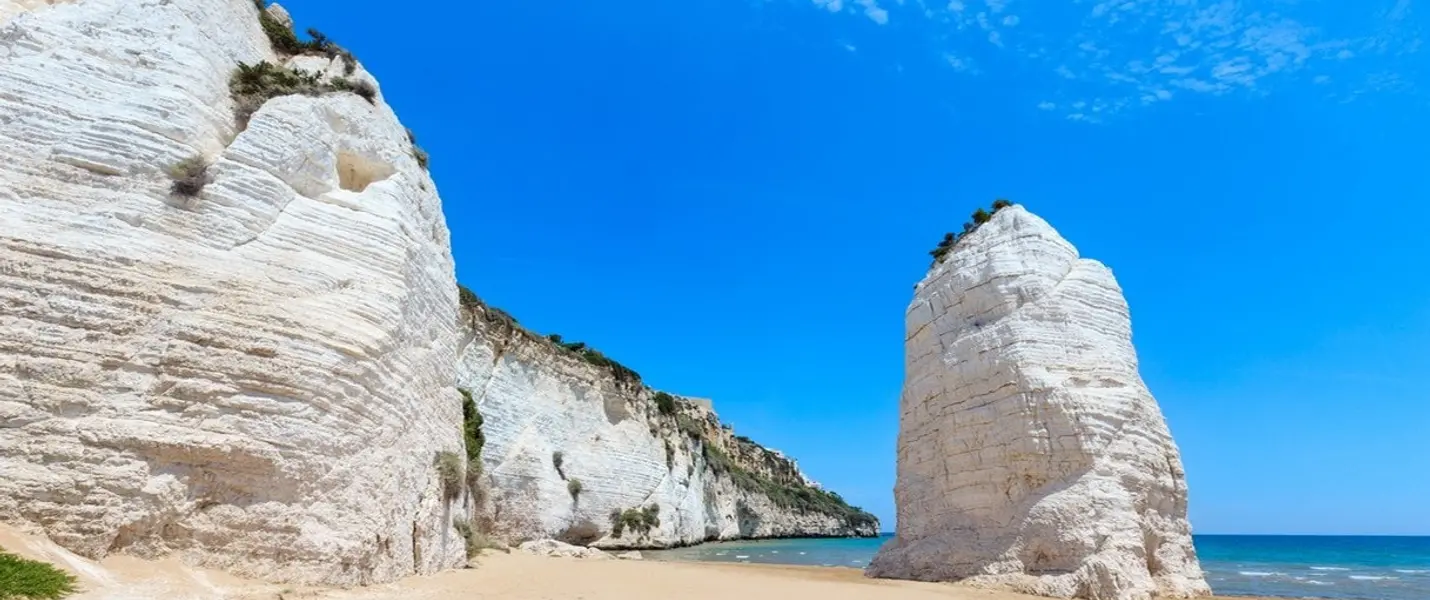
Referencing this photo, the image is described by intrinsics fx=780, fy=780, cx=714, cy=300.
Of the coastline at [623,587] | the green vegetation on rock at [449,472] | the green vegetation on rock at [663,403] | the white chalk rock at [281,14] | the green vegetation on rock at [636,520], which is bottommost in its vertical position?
the coastline at [623,587]

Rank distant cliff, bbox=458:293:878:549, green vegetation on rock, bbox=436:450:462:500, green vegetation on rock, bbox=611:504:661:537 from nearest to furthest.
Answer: green vegetation on rock, bbox=436:450:462:500, distant cliff, bbox=458:293:878:549, green vegetation on rock, bbox=611:504:661:537

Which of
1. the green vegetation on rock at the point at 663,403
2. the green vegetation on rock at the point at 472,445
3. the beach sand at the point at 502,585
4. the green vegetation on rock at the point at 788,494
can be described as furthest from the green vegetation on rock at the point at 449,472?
the green vegetation on rock at the point at 788,494

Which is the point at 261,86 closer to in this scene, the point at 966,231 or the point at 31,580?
the point at 31,580

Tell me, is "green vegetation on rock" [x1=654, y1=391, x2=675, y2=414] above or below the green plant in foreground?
above

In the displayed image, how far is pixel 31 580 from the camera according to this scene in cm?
606

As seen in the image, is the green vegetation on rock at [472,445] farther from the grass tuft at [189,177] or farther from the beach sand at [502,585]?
the grass tuft at [189,177]

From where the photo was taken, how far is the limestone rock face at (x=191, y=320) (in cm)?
783

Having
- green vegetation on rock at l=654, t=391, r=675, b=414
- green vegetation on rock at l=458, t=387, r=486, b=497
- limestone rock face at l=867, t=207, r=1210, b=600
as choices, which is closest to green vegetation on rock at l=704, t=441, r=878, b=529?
green vegetation on rock at l=654, t=391, r=675, b=414

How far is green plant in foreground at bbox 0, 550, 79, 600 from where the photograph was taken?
19.0 ft

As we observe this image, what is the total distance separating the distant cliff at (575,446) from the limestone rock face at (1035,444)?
1245 centimetres

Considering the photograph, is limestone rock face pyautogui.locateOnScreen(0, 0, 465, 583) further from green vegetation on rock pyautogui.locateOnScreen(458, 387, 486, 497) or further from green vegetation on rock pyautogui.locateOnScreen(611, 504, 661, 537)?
green vegetation on rock pyautogui.locateOnScreen(611, 504, 661, 537)

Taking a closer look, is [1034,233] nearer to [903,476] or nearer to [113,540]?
[903,476]

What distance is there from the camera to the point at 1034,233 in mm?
16391

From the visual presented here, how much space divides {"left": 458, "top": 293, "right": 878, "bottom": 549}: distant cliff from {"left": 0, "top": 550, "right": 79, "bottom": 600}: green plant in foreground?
50.7 ft
